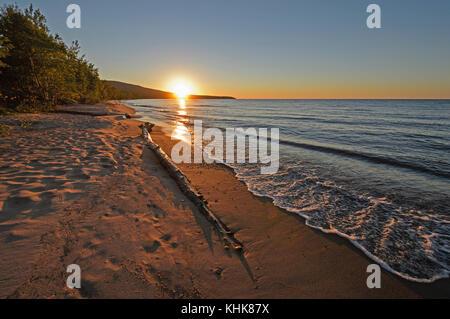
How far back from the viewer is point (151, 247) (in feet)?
10.4

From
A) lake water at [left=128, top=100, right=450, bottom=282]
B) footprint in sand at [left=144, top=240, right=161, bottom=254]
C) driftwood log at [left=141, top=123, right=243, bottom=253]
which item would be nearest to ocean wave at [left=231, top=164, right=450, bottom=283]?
lake water at [left=128, top=100, right=450, bottom=282]

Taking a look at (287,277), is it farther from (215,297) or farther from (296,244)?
(215,297)

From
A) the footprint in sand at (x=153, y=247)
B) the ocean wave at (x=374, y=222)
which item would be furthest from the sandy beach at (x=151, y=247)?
the ocean wave at (x=374, y=222)

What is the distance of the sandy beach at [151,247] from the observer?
2.48 metres

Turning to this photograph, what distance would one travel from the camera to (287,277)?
3029mm

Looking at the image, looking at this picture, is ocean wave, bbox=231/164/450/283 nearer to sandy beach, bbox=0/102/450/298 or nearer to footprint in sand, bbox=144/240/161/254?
sandy beach, bbox=0/102/450/298

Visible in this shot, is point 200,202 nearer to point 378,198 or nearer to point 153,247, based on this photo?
point 153,247

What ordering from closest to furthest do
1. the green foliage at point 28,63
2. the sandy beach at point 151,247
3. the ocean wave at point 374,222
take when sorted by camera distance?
1. the sandy beach at point 151,247
2. the ocean wave at point 374,222
3. the green foliage at point 28,63

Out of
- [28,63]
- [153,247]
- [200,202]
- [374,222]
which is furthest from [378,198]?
[28,63]

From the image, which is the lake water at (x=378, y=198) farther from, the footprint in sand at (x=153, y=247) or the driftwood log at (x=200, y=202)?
the footprint in sand at (x=153, y=247)

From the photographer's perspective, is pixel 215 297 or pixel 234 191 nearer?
pixel 215 297

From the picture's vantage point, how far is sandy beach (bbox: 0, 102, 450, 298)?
2.48 m
